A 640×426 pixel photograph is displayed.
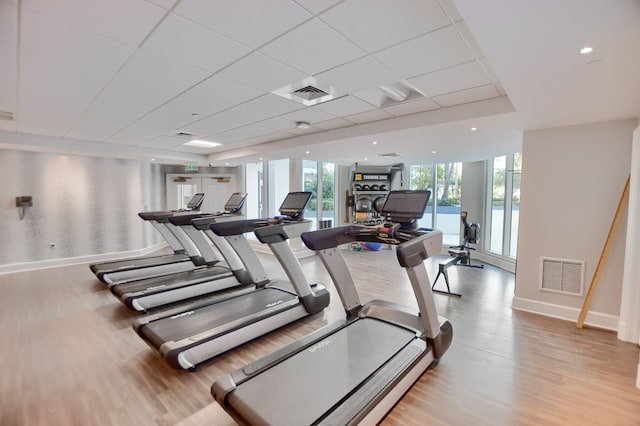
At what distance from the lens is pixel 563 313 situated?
3.74m

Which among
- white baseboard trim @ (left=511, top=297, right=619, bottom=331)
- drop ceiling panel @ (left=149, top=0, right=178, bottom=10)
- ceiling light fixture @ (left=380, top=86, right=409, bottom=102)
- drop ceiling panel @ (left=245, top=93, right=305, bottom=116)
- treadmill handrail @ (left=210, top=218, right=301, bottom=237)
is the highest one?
ceiling light fixture @ (left=380, top=86, right=409, bottom=102)

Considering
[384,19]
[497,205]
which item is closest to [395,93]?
[384,19]

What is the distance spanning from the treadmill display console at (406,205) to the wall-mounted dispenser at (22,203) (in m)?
7.48

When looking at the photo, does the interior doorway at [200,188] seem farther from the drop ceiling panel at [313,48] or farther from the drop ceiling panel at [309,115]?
the drop ceiling panel at [313,48]

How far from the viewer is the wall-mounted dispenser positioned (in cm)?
599

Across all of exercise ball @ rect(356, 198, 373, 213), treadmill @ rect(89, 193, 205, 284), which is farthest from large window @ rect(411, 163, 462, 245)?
treadmill @ rect(89, 193, 205, 284)

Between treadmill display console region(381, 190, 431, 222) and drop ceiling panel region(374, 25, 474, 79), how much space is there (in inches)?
46.5

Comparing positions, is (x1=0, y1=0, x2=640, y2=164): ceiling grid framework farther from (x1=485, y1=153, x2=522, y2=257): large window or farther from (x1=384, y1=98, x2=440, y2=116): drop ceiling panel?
(x1=485, y1=153, x2=522, y2=257): large window

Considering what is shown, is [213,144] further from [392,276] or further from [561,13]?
[561,13]

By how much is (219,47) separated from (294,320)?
2.99 m

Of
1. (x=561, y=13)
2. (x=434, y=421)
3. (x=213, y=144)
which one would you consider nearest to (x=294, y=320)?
(x=434, y=421)

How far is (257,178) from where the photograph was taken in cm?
978

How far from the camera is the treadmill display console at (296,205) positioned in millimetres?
3883

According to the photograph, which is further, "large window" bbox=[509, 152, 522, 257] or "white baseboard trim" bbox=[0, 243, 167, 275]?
"large window" bbox=[509, 152, 522, 257]
